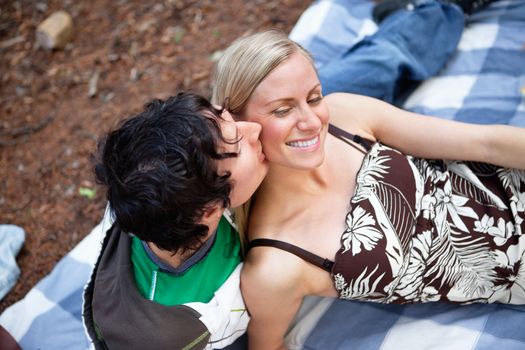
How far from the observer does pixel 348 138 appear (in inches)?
89.3

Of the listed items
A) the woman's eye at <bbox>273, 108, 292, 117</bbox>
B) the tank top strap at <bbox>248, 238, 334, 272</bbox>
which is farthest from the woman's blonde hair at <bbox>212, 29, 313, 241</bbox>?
the tank top strap at <bbox>248, 238, 334, 272</bbox>

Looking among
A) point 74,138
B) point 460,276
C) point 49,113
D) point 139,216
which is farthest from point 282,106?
point 49,113

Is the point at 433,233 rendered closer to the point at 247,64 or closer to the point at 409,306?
the point at 409,306

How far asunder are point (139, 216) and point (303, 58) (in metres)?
0.88

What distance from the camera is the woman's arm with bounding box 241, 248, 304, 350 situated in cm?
190

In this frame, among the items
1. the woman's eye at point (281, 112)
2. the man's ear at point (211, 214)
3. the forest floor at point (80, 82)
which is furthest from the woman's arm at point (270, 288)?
the forest floor at point (80, 82)

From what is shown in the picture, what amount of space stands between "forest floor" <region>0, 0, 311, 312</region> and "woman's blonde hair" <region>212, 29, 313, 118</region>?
1.94 meters

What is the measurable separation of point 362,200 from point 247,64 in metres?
0.71

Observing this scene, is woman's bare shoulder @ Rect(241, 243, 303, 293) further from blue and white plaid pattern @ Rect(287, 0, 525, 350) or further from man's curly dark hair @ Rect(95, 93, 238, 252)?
blue and white plaid pattern @ Rect(287, 0, 525, 350)

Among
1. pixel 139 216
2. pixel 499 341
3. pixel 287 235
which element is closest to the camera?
pixel 139 216

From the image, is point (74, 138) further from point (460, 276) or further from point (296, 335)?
point (460, 276)

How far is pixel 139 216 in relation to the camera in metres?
1.57

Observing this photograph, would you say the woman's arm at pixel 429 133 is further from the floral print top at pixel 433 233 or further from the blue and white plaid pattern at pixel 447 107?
the blue and white plaid pattern at pixel 447 107

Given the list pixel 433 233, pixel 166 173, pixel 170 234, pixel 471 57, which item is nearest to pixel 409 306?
pixel 433 233
